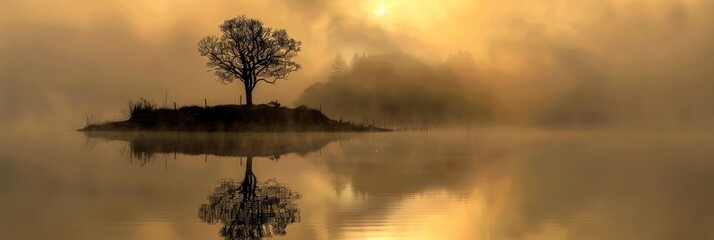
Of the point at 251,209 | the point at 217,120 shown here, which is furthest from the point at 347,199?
the point at 217,120

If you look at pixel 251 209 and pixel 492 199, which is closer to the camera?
pixel 251 209

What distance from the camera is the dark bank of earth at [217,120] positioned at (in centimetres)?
9412

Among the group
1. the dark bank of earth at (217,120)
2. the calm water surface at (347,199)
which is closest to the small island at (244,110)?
the dark bank of earth at (217,120)

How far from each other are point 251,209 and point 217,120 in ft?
244

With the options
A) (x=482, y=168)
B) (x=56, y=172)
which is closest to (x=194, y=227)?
(x=56, y=172)

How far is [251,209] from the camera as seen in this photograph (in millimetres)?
22031

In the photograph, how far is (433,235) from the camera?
60.6 feet

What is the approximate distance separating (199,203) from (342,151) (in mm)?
29297

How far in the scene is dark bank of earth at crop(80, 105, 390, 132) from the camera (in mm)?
94125

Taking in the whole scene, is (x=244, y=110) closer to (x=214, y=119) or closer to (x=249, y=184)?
(x=214, y=119)

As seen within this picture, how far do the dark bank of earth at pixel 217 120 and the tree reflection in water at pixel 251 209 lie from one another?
6540 centimetres

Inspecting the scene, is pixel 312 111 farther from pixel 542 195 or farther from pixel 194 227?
pixel 194 227

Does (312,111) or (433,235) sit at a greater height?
(312,111)

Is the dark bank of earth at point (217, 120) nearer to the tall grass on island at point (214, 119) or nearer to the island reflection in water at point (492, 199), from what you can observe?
the tall grass on island at point (214, 119)
